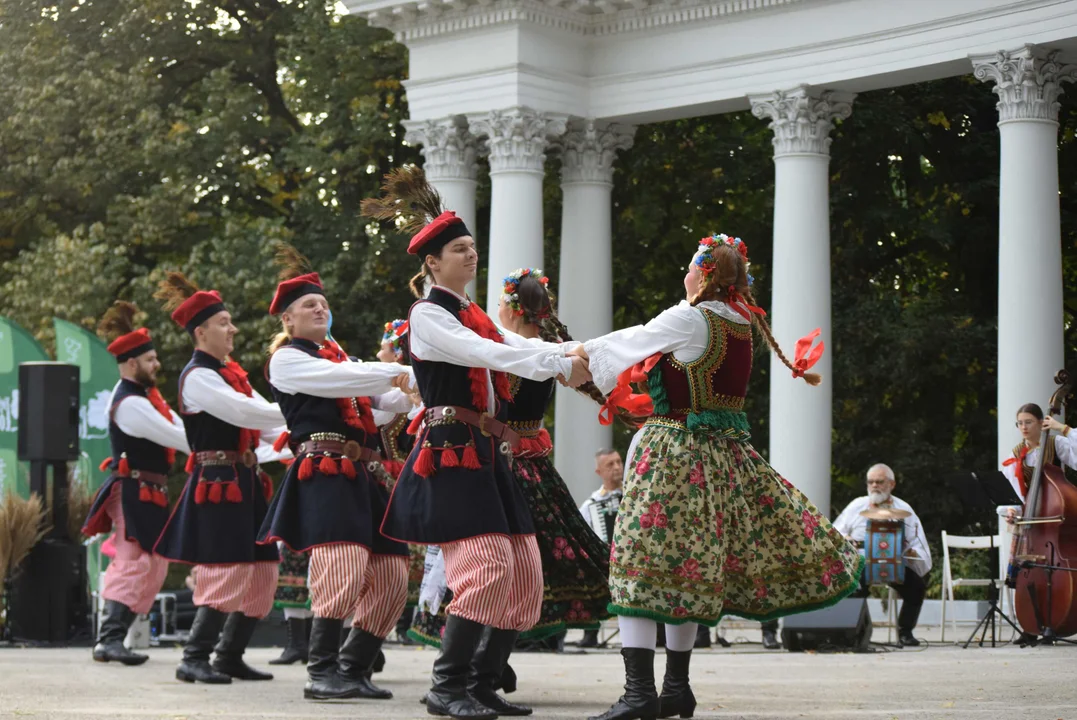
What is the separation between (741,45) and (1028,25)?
353cm

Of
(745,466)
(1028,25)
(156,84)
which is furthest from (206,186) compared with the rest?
(745,466)

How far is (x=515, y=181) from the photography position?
71.6 feet

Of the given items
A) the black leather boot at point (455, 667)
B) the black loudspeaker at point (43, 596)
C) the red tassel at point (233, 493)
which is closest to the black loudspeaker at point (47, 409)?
the black loudspeaker at point (43, 596)

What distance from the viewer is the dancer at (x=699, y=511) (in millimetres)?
7605

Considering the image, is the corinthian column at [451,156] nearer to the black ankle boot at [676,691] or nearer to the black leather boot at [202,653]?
the black leather boot at [202,653]

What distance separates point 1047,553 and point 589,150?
34.1 ft

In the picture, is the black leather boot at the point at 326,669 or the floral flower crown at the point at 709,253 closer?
the floral flower crown at the point at 709,253

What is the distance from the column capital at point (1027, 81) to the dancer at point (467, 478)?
38.1 ft

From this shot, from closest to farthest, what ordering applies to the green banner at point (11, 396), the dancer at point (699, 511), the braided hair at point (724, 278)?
the dancer at point (699, 511) → the braided hair at point (724, 278) → the green banner at point (11, 396)

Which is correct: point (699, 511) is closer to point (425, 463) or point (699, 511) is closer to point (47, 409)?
point (425, 463)

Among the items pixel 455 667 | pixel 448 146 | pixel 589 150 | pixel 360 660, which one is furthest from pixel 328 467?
pixel 589 150

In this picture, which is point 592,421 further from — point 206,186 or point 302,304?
point 302,304

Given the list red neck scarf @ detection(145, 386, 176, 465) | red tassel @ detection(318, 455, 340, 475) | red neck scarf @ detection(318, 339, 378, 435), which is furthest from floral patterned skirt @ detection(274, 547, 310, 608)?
red tassel @ detection(318, 455, 340, 475)

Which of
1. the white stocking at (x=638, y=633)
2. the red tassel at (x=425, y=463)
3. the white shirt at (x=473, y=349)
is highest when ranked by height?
the white shirt at (x=473, y=349)
